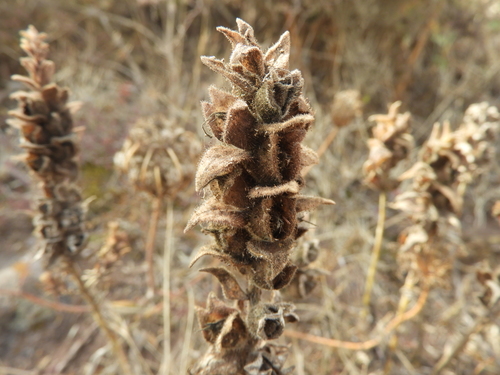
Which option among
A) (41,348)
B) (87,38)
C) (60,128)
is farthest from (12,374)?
(87,38)

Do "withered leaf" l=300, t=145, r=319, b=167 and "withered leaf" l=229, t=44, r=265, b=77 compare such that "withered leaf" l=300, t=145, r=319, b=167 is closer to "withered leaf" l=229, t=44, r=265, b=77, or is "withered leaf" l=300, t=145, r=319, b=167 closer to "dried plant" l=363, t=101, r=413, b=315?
"withered leaf" l=229, t=44, r=265, b=77

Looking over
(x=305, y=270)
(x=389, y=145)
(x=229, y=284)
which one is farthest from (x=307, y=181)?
(x=229, y=284)

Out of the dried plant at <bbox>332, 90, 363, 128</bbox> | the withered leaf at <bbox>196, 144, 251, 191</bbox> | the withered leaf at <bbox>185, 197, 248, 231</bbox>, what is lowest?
the withered leaf at <bbox>185, 197, 248, 231</bbox>

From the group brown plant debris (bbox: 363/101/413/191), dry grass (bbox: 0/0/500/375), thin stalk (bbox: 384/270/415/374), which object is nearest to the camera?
brown plant debris (bbox: 363/101/413/191)

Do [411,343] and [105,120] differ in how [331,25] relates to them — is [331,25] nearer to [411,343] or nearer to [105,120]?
[105,120]

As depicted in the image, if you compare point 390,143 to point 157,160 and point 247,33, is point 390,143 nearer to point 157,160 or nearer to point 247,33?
point 247,33

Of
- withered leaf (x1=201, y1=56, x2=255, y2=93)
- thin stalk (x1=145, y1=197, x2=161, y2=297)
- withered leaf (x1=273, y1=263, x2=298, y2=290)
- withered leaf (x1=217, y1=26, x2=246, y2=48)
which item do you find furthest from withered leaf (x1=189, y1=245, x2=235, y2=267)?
thin stalk (x1=145, y1=197, x2=161, y2=297)
